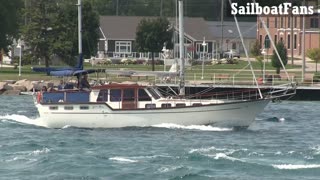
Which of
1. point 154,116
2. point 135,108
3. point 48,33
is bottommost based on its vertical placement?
point 154,116

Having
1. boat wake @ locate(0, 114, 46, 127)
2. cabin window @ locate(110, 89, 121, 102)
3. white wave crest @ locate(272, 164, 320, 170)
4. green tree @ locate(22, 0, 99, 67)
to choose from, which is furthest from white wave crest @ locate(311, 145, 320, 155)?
green tree @ locate(22, 0, 99, 67)

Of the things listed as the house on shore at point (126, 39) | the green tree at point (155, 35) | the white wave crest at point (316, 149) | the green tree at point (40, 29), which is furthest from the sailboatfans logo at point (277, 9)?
the white wave crest at point (316, 149)

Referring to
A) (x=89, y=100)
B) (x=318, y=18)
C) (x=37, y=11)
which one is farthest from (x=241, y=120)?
(x=318, y=18)

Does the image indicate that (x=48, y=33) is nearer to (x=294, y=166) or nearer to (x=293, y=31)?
(x=293, y=31)

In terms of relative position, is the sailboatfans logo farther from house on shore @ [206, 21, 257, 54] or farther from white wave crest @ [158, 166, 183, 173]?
white wave crest @ [158, 166, 183, 173]

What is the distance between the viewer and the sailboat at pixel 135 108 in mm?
52938

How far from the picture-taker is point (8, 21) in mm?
109812

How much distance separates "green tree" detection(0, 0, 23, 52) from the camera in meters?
109

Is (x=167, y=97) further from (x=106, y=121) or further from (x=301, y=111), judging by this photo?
(x=301, y=111)

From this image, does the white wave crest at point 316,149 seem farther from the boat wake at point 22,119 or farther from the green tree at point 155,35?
the green tree at point 155,35

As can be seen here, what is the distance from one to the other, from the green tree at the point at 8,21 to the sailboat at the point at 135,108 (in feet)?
183

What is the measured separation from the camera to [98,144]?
47.6 metres

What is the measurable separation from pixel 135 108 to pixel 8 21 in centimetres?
5871

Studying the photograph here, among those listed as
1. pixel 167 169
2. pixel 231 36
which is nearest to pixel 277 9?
pixel 231 36
